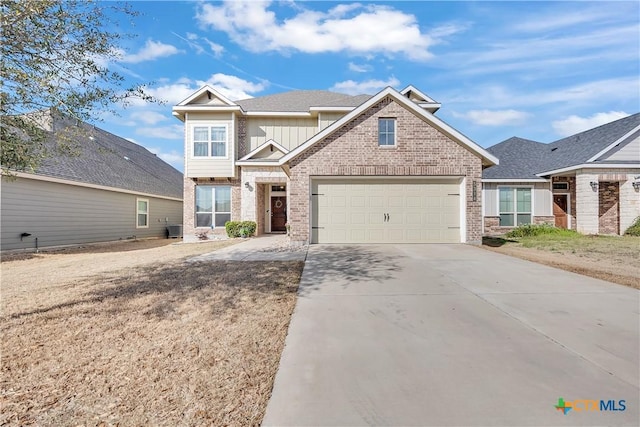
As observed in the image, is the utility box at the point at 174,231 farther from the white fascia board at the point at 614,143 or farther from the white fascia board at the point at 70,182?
the white fascia board at the point at 614,143

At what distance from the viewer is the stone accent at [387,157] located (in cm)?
1121

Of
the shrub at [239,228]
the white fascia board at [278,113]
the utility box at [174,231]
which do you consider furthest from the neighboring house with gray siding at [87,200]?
the white fascia board at [278,113]

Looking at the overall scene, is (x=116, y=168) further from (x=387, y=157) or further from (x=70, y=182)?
(x=387, y=157)

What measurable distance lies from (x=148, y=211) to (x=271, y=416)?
2006 centimetres

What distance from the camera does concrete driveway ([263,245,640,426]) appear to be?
238 cm

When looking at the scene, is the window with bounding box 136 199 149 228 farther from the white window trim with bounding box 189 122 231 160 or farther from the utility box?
the white window trim with bounding box 189 122 231 160

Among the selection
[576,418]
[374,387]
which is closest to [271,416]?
[374,387]

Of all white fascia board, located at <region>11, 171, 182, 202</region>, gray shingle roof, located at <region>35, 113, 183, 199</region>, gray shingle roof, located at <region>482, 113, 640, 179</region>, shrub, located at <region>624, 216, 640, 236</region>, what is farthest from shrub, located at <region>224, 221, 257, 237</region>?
shrub, located at <region>624, 216, 640, 236</region>

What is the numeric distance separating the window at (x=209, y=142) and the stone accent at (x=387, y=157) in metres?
6.26

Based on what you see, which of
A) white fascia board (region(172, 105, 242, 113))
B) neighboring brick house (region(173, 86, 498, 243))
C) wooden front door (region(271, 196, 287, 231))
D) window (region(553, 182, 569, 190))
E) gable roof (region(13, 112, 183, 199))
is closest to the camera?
neighboring brick house (region(173, 86, 498, 243))

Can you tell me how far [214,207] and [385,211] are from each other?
9033 mm

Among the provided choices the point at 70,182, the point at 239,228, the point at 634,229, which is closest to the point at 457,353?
the point at 239,228

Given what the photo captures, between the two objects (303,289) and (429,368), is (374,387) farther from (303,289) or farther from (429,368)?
(303,289)

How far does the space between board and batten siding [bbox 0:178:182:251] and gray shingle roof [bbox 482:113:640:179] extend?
19.6 meters
